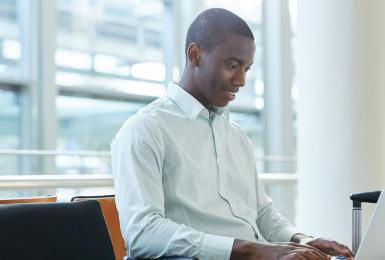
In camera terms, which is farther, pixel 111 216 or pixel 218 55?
pixel 111 216

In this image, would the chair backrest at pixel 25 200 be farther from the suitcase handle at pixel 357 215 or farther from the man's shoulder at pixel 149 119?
the suitcase handle at pixel 357 215

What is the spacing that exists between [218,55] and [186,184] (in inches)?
14.4

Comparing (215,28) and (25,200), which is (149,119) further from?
(25,200)

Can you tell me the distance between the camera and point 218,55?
1772mm

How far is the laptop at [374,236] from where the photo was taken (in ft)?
4.15

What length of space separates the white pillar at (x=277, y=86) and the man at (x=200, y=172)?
10.6ft

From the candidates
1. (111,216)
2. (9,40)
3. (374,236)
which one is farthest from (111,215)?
(9,40)

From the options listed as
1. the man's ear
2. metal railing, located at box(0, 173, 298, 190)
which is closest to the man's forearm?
the man's ear

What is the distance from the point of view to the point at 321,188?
3.24m

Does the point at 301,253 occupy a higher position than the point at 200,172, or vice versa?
the point at 200,172

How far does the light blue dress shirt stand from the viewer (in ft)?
5.11

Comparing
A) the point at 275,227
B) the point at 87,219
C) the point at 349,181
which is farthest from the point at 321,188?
the point at 87,219

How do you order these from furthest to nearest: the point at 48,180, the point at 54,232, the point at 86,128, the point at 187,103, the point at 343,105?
the point at 86,128 → the point at 343,105 → the point at 48,180 → the point at 187,103 → the point at 54,232

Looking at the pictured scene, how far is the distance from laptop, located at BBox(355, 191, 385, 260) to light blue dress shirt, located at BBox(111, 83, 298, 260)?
14.3 inches
